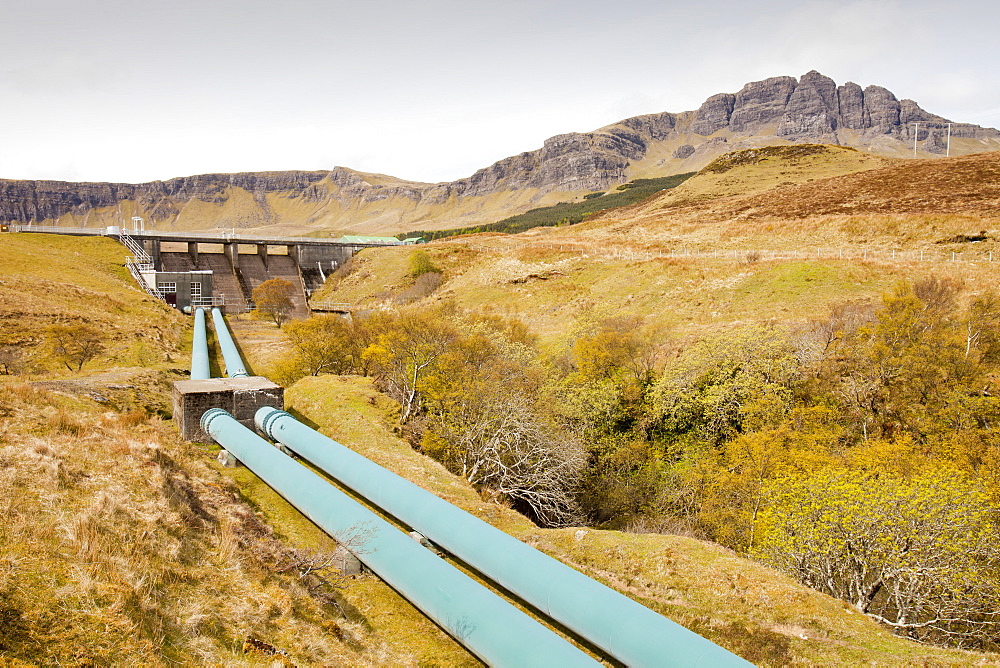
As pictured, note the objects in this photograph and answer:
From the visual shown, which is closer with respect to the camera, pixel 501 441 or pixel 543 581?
pixel 543 581

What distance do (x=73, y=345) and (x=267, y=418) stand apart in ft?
64.2

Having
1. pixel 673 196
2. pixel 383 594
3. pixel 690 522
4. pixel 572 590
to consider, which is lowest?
pixel 690 522

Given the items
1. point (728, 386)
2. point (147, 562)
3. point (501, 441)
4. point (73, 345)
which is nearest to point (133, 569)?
point (147, 562)

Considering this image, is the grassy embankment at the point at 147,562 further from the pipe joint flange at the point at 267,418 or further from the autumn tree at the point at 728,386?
the autumn tree at the point at 728,386

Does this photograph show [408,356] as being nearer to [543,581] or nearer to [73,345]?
[73,345]

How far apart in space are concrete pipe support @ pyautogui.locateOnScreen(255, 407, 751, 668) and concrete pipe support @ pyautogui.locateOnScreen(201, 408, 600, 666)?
0.99 m

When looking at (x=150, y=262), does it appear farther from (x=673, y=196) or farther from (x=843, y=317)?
(x=673, y=196)

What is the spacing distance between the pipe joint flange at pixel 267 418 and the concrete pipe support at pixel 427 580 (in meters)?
3.11

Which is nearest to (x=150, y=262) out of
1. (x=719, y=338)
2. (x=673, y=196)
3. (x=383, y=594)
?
(x=719, y=338)

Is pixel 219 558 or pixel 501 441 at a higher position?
pixel 219 558

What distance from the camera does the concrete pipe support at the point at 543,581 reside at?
7.93 meters

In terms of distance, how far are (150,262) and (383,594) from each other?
268ft

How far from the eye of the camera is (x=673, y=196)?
5285 inches

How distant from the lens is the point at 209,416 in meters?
17.5
